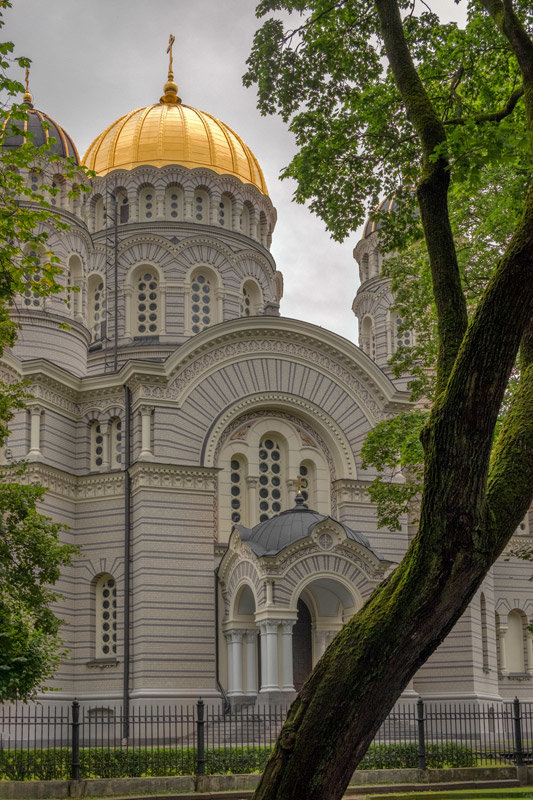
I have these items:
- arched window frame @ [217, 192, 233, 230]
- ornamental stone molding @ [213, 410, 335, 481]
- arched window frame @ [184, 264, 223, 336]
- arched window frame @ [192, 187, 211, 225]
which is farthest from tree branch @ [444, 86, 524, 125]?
arched window frame @ [217, 192, 233, 230]

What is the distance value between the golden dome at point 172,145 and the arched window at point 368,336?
6330 millimetres

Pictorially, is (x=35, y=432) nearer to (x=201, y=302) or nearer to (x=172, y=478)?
(x=172, y=478)

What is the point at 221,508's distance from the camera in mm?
28297

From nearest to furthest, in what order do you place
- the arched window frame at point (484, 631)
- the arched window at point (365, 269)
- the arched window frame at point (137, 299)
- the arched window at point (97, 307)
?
the arched window frame at point (484, 631) → the arched window frame at point (137, 299) → the arched window at point (97, 307) → the arched window at point (365, 269)

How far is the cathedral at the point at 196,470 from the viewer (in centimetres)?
2598

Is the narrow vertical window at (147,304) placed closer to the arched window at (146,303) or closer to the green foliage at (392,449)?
the arched window at (146,303)

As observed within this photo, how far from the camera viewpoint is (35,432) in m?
27.4

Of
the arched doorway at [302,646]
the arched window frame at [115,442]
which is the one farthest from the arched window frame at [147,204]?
the arched doorway at [302,646]

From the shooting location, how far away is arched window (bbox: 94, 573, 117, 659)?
27.3m

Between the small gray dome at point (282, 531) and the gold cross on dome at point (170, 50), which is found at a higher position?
the gold cross on dome at point (170, 50)

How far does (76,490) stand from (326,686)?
2179 cm

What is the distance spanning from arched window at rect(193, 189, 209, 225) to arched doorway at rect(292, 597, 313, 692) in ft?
45.2

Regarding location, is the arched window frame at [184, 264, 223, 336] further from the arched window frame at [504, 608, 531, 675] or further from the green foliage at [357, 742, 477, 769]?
the green foliage at [357, 742, 477, 769]

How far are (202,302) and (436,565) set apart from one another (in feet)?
89.6
